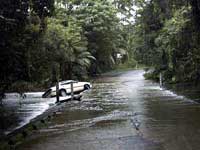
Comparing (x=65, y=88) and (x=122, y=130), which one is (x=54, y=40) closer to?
(x=65, y=88)

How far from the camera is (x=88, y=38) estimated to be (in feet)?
194

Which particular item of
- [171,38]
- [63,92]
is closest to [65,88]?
[63,92]

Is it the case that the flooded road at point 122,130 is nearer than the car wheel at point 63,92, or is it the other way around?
the flooded road at point 122,130

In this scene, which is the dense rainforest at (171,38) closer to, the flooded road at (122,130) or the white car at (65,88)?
the flooded road at (122,130)

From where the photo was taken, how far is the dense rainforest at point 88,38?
16.8 meters

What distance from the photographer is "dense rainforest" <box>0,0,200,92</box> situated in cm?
1677

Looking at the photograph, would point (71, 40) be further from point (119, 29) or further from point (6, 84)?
point (6, 84)

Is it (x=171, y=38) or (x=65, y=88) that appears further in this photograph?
(x=65, y=88)

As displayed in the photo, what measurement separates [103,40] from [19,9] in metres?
44.9

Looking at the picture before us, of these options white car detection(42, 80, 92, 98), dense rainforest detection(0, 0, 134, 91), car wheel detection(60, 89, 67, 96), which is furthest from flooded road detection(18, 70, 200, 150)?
car wheel detection(60, 89, 67, 96)

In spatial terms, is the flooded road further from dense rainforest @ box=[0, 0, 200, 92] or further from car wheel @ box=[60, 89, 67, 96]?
car wheel @ box=[60, 89, 67, 96]

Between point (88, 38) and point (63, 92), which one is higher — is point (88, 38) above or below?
above

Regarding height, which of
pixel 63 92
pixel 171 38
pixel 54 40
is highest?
pixel 54 40

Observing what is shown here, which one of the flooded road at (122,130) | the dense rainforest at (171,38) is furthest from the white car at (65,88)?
the flooded road at (122,130)
